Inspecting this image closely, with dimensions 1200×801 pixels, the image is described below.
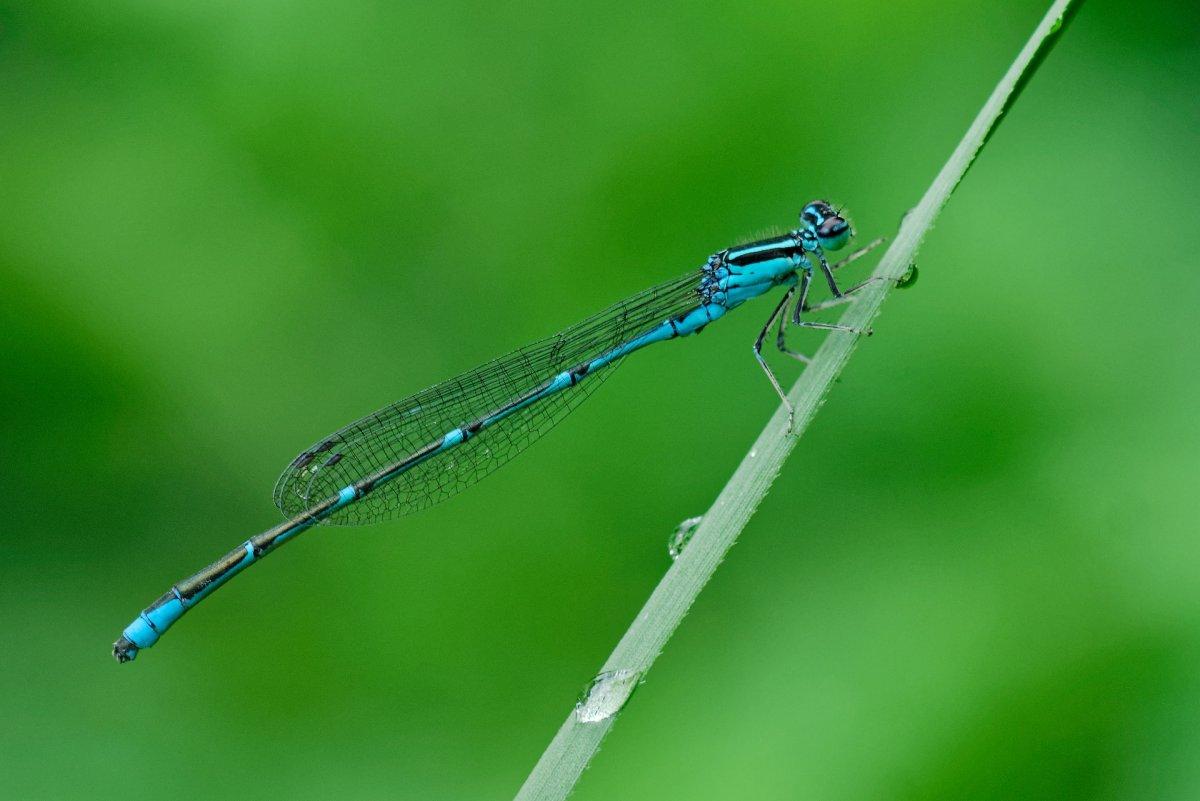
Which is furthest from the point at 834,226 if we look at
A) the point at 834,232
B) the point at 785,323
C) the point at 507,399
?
the point at 507,399

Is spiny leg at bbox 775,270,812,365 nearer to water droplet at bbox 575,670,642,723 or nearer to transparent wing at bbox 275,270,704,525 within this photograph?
transparent wing at bbox 275,270,704,525

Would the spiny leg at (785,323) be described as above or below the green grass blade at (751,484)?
above

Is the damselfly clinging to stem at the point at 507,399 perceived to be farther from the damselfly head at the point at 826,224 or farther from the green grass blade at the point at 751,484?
the green grass blade at the point at 751,484

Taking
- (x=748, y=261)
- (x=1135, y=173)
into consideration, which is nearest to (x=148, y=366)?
(x=748, y=261)

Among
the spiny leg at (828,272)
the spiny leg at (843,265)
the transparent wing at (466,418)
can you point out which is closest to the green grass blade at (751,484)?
the spiny leg at (843,265)

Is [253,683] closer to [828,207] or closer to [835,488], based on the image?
[835,488]

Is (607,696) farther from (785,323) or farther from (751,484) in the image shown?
(785,323)

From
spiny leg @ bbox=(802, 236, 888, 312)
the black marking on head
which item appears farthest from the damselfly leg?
the black marking on head
